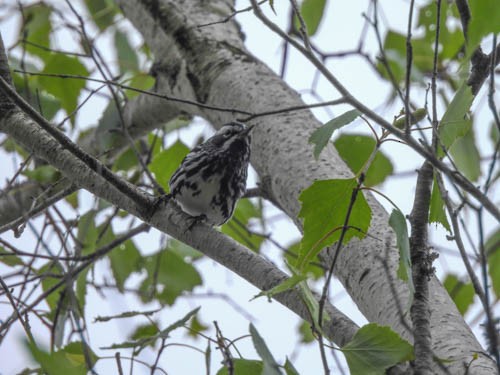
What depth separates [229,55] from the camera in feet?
9.66

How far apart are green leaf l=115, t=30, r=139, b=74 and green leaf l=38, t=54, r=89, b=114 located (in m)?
0.54

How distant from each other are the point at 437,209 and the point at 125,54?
2520 mm

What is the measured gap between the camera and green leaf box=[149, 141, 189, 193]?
3.10 meters

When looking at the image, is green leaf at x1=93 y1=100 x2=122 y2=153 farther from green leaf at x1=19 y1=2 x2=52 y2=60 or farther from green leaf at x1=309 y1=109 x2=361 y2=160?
green leaf at x1=309 y1=109 x2=361 y2=160

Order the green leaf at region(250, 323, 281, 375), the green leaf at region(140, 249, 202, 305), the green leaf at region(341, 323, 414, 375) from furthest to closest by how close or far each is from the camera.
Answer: the green leaf at region(140, 249, 202, 305), the green leaf at region(341, 323, 414, 375), the green leaf at region(250, 323, 281, 375)

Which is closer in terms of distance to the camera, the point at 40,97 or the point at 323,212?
the point at 323,212

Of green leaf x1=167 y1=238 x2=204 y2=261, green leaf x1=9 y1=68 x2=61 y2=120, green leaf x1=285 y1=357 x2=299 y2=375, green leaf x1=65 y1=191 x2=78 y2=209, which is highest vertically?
green leaf x1=9 y1=68 x2=61 y2=120

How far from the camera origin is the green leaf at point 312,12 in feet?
8.89

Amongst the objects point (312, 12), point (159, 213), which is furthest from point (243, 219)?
point (159, 213)

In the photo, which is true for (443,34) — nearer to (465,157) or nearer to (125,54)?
(465,157)

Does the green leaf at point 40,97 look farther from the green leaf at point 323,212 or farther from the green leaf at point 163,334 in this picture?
the green leaf at point 323,212

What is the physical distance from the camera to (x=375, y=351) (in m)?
1.44

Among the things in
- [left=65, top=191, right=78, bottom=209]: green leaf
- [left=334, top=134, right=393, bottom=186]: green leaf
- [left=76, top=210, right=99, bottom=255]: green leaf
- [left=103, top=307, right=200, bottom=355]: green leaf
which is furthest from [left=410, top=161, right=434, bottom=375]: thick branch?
[left=65, top=191, right=78, bottom=209]: green leaf

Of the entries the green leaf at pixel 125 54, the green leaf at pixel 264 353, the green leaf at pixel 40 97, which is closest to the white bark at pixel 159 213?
the green leaf at pixel 264 353
